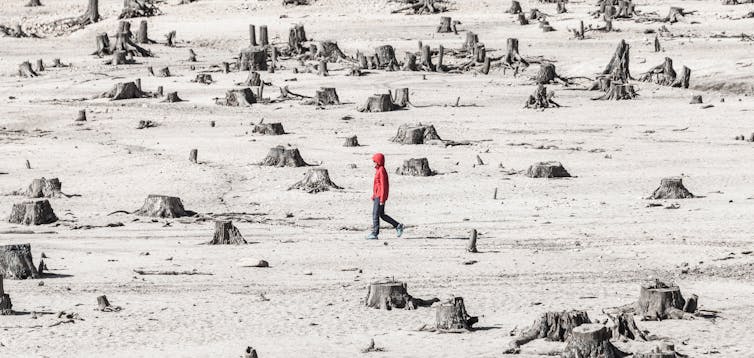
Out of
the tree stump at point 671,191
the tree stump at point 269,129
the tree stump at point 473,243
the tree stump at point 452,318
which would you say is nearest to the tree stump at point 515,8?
the tree stump at point 269,129

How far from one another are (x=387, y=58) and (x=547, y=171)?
55.6 ft

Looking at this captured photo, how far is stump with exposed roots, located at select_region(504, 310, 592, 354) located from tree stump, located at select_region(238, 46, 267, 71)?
28.8 metres

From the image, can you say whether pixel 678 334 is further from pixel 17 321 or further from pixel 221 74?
pixel 221 74

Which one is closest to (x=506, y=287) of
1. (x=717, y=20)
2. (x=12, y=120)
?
(x=12, y=120)

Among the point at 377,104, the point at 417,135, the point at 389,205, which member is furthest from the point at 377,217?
the point at 377,104

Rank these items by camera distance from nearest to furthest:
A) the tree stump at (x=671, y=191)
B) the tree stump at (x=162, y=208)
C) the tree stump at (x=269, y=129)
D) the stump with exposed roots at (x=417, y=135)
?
1. the tree stump at (x=162, y=208)
2. the tree stump at (x=671, y=191)
3. the stump with exposed roots at (x=417, y=135)
4. the tree stump at (x=269, y=129)

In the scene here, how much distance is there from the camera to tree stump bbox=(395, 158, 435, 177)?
27.2 metres

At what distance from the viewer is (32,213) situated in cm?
2261

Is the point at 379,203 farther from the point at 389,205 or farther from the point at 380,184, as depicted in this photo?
the point at 389,205

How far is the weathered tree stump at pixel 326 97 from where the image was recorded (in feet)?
124

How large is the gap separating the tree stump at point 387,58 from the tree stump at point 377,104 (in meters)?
6.24

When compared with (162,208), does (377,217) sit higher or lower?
higher

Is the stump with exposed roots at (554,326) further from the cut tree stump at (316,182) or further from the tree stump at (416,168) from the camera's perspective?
the tree stump at (416,168)

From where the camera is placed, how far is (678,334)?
15.2 m
